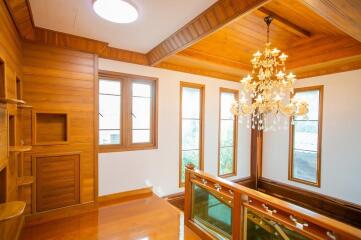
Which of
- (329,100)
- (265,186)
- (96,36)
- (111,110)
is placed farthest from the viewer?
(265,186)

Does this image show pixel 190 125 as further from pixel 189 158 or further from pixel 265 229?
pixel 265 229

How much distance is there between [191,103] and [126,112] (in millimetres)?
1493

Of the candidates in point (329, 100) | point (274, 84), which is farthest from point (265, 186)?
point (274, 84)

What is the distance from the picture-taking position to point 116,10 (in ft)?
6.36

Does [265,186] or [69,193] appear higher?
[69,193]

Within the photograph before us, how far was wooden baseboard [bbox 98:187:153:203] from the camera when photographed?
3.21 m

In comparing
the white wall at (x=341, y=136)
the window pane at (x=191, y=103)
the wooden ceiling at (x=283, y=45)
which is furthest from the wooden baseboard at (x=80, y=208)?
the white wall at (x=341, y=136)

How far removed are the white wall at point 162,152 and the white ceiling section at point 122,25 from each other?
0.63 meters

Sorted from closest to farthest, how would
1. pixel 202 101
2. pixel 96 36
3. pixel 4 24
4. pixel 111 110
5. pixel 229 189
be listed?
pixel 4 24 < pixel 229 189 < pixel 96 36 < pixel 111 110 < pixel 202 101

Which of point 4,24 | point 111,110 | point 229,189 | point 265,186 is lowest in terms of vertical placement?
point 265,186

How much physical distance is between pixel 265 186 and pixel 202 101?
2.84 meters

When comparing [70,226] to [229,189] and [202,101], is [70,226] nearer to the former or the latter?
[229,189]

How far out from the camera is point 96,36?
110 inches

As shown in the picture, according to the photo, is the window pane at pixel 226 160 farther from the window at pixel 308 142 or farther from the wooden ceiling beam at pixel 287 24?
the wooden ceiling beam at pixel 287 24
